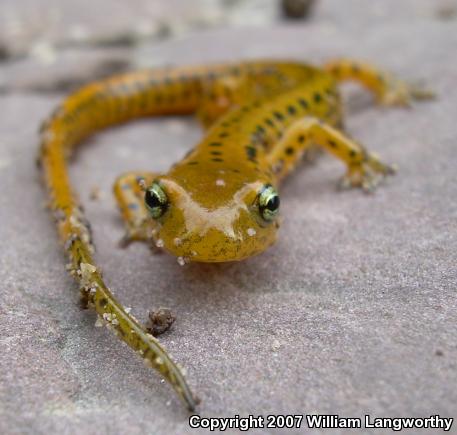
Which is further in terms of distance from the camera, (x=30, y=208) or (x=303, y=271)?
(x=30, y=208)

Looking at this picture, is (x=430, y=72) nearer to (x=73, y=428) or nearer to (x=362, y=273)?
(x=362, y=273)

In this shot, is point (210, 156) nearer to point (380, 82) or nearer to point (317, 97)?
point (317, 97)

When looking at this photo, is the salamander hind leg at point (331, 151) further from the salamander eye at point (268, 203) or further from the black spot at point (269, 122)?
the salamander eye at point (268, 203)

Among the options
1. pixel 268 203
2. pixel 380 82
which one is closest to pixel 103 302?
pixel 268 203

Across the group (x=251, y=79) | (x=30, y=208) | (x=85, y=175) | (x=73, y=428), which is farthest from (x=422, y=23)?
(x=73, y=428)

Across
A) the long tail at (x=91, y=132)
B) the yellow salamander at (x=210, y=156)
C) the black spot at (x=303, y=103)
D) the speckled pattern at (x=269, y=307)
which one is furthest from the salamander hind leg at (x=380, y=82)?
the long tail at (x=91, y=132)

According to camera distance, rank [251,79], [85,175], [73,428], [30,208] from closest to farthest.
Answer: [73,428]
[30,208]
[85,175]
[251,79]
